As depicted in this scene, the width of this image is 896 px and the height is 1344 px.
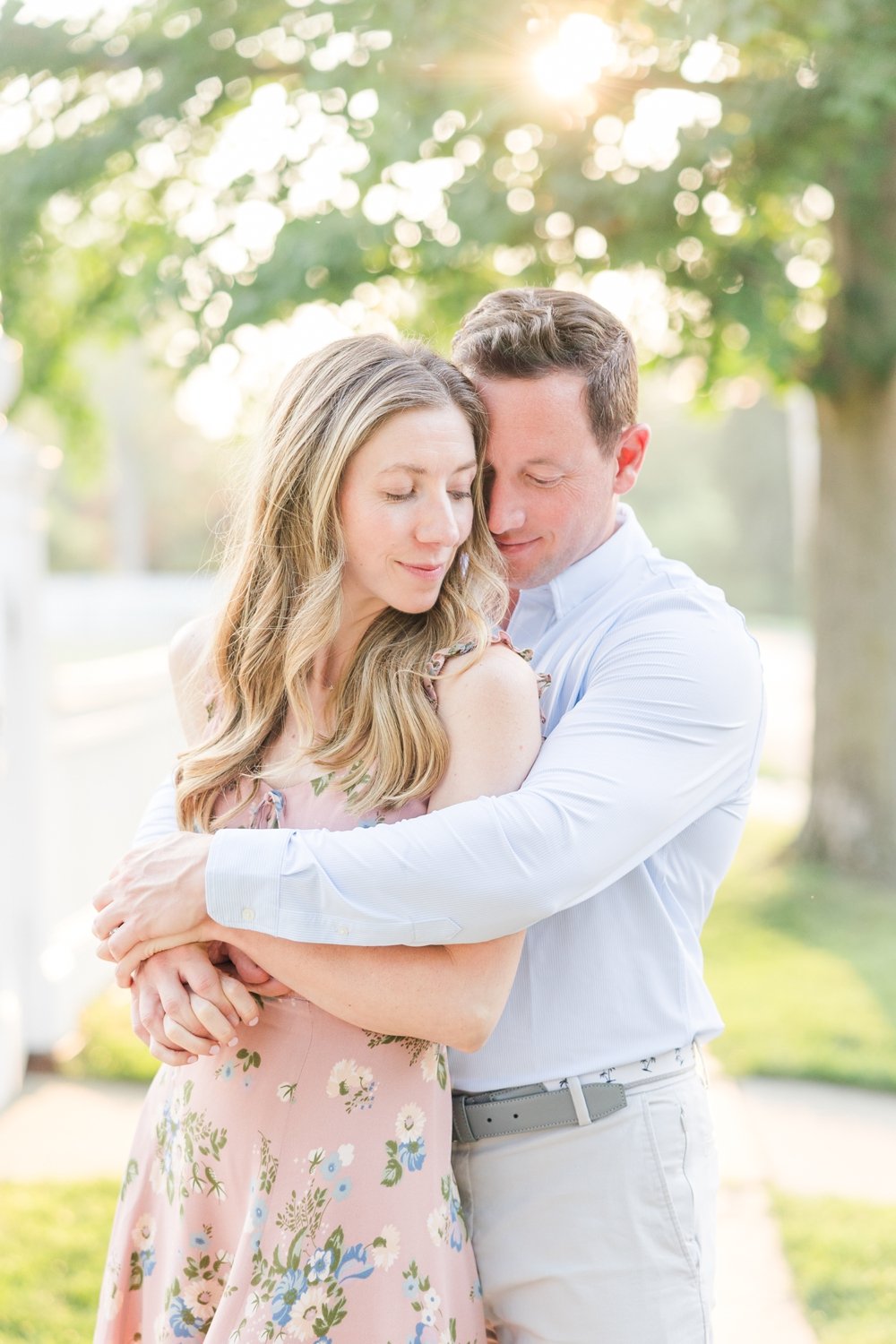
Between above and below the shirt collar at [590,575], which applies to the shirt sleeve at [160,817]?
below

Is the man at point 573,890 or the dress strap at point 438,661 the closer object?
the man at point 573,890

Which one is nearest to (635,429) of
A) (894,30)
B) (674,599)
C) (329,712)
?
(674,599)

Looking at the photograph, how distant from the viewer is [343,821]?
1898 millimetres

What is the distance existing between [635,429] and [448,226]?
4384 millimetres

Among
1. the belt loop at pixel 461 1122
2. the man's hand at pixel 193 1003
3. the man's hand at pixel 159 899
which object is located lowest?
the belt loop at pixel 461 1122

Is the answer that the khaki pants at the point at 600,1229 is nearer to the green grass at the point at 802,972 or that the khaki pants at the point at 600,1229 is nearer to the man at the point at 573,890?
the man at the point at 573,890

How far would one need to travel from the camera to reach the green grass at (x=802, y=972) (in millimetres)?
5629

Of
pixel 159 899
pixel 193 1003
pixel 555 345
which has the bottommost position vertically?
pixel 193 1003

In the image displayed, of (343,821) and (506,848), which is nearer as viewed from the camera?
(506,848)

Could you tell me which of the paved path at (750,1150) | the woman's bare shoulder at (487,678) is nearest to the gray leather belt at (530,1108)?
the woman's bare shoulder at (487,678)

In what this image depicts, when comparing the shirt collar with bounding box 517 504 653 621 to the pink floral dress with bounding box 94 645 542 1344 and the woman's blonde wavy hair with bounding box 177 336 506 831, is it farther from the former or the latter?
the pink floral dress with bounding box 94 645 542 1344

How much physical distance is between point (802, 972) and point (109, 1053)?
3323 mm

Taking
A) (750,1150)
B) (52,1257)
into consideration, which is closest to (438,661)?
(52,1257)

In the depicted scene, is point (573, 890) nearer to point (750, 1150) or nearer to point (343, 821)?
point (343, 821)
